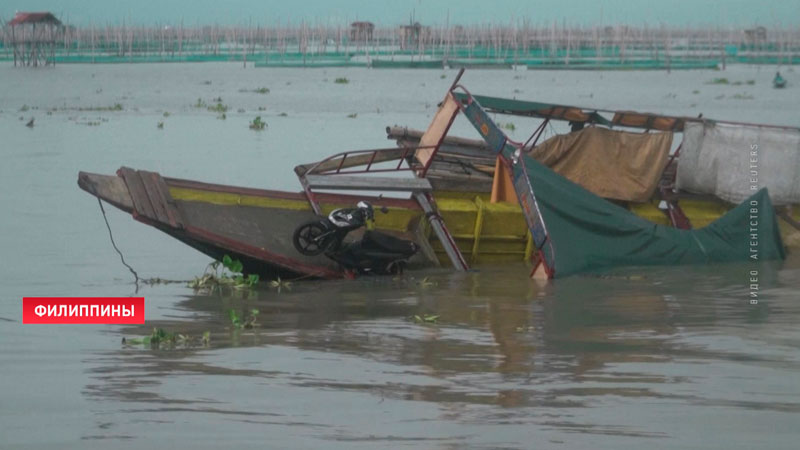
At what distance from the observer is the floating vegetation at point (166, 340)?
324 inches

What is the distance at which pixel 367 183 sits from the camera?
11.2 metres

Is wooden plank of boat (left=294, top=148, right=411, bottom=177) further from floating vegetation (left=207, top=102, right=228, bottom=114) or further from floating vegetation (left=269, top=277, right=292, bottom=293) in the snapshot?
floating vegetation (left=207, top=102, right=228, bottom=114)

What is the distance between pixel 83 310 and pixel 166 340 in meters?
2.05

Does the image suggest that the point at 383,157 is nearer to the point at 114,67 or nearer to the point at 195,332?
the point at 195,332

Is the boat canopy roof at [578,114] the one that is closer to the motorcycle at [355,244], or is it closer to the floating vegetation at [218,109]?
the motorcycle at [355,244]

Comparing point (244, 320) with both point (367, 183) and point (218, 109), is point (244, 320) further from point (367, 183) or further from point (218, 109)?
point (218, 109)

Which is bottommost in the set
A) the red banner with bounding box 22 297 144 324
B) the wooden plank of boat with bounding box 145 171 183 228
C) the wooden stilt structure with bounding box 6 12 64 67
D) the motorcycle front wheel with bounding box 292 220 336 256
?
the red banner with bounding box 22 297 144 324

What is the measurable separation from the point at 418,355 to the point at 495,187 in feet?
14.2

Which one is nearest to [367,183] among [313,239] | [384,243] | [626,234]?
[384,243]

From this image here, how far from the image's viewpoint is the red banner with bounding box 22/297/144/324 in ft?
31.1

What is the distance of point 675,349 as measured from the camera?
27.0ft

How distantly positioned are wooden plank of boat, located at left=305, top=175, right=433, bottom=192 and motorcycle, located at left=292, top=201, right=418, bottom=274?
0.24 metres

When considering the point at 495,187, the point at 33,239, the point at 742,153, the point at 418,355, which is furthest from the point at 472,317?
the point at 33,239

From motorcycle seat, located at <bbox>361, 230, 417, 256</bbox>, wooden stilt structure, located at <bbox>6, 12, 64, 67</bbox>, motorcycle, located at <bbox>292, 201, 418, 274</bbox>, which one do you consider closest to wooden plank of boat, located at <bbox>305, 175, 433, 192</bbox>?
motorcycle, located at <bbox>292, 201, 418, 274</bbox>
